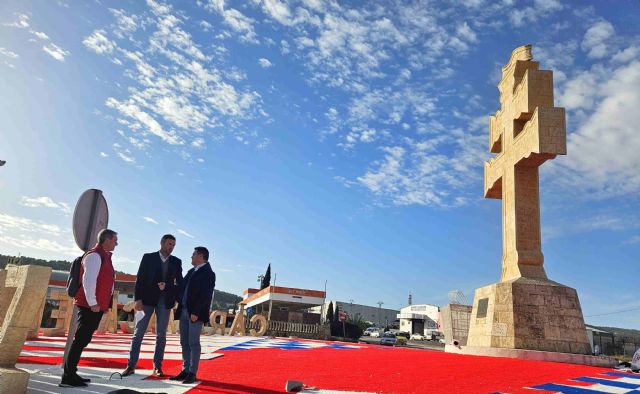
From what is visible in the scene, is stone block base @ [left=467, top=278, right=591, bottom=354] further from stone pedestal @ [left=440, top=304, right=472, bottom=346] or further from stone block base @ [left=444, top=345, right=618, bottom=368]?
stone pedestal @ [left=440, top=304, right=472, bottom=346]

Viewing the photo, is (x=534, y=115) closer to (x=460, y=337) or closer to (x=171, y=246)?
(x=171, y=246)

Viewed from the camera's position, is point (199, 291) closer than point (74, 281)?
No

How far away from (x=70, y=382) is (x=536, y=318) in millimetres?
11319

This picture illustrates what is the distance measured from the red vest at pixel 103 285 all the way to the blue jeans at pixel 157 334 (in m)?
0.60

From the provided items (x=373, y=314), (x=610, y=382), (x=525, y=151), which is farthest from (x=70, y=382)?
(x=373, y=314)

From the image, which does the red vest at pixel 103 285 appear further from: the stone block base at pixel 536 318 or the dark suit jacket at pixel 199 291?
the stone block base at pixel 536 318

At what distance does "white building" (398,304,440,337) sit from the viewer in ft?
224

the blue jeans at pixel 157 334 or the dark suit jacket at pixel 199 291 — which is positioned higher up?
the dark suit jacket at pixel 199 291

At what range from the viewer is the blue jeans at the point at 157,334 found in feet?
16.1

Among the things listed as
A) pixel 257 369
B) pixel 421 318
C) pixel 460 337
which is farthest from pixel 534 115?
pixel 421 318

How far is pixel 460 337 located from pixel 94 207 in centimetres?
2139

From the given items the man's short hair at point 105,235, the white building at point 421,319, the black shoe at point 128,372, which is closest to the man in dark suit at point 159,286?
the black shoe at point 128,372

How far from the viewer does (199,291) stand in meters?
5.05

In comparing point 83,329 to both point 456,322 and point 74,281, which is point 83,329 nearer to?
point 74,281
